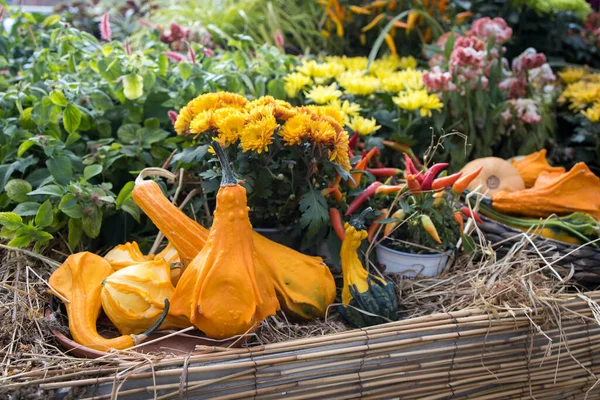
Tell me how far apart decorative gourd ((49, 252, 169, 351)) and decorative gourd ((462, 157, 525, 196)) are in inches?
→ 49.2

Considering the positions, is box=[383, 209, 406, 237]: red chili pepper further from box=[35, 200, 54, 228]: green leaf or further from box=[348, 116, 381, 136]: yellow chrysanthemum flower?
box=[35, 200, 54, 228]: green leaf

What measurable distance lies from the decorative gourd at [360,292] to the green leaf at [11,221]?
863 mm

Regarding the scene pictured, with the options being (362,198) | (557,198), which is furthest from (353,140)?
(557,198)

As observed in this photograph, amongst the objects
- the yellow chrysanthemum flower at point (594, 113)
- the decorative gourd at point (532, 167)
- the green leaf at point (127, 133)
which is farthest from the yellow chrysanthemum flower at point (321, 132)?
the yellow chrysanthemum flower at point (594, 113)

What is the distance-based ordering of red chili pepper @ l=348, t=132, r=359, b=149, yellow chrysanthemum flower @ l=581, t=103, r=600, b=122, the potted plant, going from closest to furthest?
the potted plant
red chili pepper @ l=348, t=132, r=359, b=149
yellow chrysanthemum flower @ l=581, t=103, r=600, b=122

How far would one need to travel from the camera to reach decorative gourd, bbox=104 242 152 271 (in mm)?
1394

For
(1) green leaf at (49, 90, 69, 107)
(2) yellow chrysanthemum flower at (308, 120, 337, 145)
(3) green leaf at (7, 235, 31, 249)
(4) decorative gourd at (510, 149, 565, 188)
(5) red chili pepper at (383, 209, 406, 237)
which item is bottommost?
(4) decorative gourd at (510, 149, 565, 188)

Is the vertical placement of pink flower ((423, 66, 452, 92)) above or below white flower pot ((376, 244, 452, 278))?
above

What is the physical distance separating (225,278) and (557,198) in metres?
1.25

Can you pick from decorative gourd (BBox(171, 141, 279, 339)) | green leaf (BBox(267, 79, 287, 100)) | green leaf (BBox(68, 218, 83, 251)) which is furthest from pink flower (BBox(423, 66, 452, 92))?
green leaf (BBox(68, 218, 83, 251))

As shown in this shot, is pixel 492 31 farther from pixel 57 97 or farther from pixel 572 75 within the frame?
pixel 57 97

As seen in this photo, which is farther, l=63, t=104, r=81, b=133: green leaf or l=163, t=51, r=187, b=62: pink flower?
l=163, t=51, r=187, b=62: pink flower

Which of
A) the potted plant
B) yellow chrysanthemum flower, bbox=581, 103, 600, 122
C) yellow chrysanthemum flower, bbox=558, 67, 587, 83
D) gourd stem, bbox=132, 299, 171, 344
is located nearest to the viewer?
Result: gourd stem, bbox=132, 299, 171, 344

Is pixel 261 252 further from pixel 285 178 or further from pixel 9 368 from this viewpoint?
pixel 9 368
